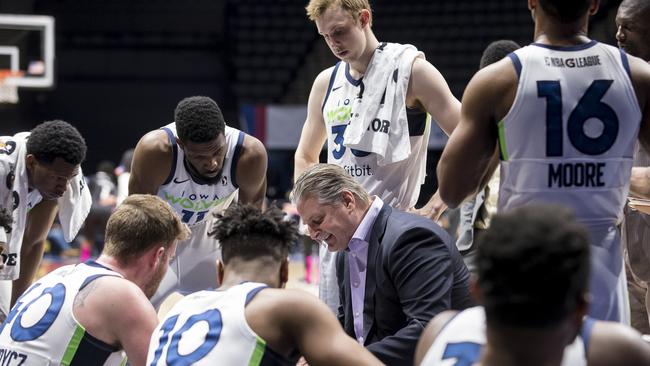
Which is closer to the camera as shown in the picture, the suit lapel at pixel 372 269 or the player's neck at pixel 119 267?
the player's neck at pixel 119 267

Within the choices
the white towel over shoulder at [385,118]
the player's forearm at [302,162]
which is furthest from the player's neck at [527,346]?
the player's forearm at [302,162]

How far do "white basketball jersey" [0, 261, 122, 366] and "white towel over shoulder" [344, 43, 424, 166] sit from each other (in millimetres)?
1338

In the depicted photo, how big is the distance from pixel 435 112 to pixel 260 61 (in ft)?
42.1

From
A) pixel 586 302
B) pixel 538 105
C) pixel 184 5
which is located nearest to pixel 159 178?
pixel 538 105

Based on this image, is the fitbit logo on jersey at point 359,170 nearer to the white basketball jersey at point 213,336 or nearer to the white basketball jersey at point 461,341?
the white basketball jersey at point 213,336

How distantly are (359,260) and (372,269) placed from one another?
8 cm

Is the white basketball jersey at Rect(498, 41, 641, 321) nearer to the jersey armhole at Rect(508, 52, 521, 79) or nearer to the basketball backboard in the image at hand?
the jersey armhole at Rect(508, 52, 521, 79)

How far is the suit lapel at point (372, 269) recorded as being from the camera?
138 inches

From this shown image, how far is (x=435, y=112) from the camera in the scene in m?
4.13

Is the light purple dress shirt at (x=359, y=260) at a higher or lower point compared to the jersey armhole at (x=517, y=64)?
lower

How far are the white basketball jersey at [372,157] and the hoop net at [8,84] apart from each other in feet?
24.2

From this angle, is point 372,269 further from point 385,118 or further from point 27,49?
point 27,49

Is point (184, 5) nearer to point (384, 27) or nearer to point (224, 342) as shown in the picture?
point (384, 27)

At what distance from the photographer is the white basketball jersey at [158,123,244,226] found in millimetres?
4613
